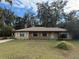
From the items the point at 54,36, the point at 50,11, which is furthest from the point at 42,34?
the point at 50,11

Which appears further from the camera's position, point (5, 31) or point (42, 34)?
point (5, 31)

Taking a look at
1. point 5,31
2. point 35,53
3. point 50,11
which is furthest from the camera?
point 50,11

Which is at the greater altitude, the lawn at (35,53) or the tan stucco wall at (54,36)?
the lawn at (35,53)

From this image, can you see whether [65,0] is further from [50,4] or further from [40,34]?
[40,34]

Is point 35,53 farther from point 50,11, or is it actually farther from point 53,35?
point 50,11

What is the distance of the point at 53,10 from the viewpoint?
61.1m

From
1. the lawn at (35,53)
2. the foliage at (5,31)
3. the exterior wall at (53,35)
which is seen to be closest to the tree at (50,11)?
the foliage at (5,31)

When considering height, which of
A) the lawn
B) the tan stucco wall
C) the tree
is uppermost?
the tree

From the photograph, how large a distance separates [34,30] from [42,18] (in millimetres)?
19773

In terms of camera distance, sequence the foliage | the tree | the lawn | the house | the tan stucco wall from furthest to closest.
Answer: the tree < the foliage < the tan stucco wall < the house < the lawn

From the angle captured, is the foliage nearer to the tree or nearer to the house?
the house

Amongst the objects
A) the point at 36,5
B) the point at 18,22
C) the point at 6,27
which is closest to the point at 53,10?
the point at 36,5

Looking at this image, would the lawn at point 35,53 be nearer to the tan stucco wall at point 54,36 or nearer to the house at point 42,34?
the house at point 42,34

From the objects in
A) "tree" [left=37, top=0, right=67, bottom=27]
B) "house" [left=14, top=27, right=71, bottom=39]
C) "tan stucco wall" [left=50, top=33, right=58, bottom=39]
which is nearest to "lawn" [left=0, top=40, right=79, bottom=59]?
"house" [left=14, top=27, right=71, bottom=39]
